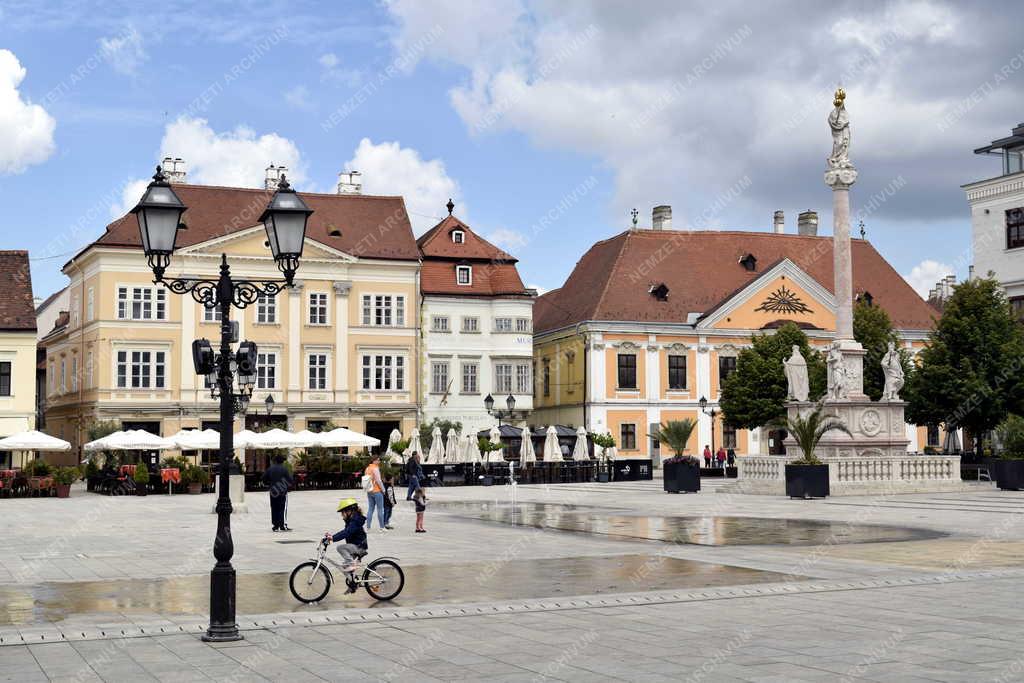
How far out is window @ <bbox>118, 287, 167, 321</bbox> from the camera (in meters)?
60.8

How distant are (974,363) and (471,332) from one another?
27.0 m

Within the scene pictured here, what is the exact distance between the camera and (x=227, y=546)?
11859mm

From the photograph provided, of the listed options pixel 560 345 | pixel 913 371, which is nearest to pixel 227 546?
pixel 913 371

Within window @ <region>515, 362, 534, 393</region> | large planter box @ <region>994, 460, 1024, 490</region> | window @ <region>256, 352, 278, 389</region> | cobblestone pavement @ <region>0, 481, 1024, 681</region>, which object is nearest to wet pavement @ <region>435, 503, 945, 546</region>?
cobblestone pavement @ <region>0, 481, 1024, 681</region>

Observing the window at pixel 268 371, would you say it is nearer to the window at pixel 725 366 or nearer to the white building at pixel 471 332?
the white building at pixel 471 332

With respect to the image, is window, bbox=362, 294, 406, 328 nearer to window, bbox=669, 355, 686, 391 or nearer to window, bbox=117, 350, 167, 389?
window, bbox=117, 350, 167, 389

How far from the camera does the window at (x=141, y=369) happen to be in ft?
198

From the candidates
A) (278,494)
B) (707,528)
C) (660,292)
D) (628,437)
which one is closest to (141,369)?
(628,437)

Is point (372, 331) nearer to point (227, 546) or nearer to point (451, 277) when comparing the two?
point (451, 277)

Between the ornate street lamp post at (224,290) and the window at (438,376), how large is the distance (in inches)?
2063

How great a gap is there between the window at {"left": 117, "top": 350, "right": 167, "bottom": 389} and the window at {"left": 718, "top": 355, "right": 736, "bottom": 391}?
30291 mm

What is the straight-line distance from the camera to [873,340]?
197 feet

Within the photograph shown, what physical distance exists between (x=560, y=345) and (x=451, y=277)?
29.0 feet

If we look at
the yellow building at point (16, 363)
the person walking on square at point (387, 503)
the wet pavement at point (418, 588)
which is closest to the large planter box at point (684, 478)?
the person walking on square at point (387, 503)
